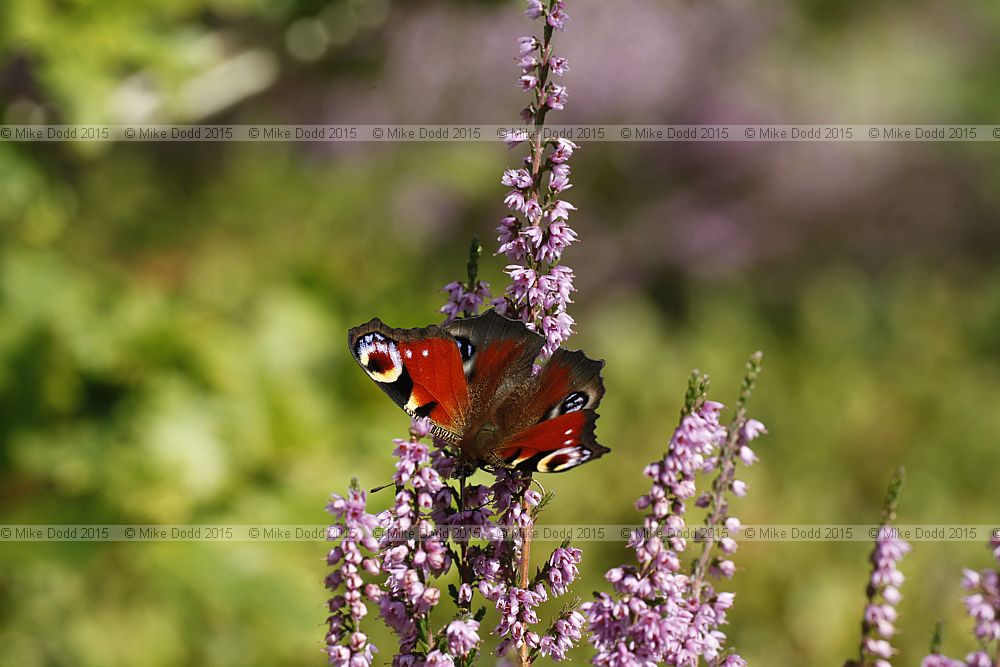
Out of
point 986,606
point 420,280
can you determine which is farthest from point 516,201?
point 420,280

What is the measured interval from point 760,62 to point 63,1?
6.62 m

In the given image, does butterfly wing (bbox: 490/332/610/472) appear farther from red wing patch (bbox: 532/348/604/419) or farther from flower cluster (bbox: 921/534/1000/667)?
flower cluster (bbox: 921/534/1000/667)

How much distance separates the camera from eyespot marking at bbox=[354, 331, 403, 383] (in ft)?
6.73

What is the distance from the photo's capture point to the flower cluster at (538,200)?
5.75ft

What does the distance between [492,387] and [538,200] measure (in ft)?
1.48

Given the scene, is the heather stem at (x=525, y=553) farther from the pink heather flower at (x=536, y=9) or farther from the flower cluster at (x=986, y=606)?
the pink heather flower at (x=536, y=9)

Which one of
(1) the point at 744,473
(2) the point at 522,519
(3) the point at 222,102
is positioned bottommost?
(2) the point at 522,519

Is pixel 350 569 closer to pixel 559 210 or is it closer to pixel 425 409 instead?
pixel 425 409

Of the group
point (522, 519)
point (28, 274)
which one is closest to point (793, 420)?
point (28, 274)

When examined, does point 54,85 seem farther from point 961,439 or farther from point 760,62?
point 760,62

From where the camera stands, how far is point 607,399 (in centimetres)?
716

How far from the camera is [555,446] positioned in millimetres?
1798

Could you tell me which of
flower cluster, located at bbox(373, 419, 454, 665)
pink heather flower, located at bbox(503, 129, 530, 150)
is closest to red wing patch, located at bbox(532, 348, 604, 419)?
flower cluster, located at bbox(373, 419, 454, 665)

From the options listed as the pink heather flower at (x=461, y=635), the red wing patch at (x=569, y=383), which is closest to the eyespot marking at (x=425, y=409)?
the red wing patch at (x=569, y=383)
